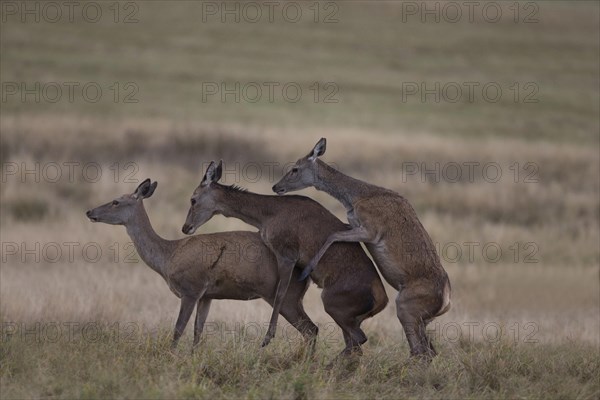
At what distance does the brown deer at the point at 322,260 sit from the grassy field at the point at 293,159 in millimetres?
507

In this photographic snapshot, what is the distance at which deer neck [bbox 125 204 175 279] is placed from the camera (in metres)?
12.5

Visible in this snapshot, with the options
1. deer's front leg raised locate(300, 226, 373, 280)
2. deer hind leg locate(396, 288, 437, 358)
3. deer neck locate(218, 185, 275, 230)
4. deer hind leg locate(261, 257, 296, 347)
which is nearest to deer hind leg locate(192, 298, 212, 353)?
deer hind leg locate(261, 257, 296, 347)

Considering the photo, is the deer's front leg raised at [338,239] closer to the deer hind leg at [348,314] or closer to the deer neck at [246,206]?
the deer hind leg at [348,314]

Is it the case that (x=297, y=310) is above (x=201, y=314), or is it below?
above

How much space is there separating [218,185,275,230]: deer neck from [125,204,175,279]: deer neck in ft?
2.50

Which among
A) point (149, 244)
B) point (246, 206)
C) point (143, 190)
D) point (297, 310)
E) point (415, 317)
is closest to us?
point (415, 317)

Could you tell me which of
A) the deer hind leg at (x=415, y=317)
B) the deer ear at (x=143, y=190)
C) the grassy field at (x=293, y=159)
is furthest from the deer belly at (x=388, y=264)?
the deer ear at (x=143, y=190)

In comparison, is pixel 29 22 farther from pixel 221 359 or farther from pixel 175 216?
pixel 221 359

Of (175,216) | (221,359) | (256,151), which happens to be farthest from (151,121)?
(221,359)

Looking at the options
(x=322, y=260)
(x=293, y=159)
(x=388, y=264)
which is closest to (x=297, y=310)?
(x=322, y=260)

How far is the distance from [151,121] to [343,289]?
66.6ft

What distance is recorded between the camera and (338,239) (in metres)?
11.5

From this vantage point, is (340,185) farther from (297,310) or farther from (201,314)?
(201,314)

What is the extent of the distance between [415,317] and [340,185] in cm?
208
